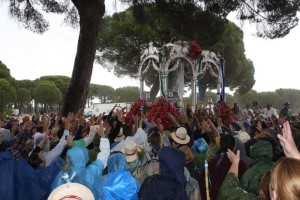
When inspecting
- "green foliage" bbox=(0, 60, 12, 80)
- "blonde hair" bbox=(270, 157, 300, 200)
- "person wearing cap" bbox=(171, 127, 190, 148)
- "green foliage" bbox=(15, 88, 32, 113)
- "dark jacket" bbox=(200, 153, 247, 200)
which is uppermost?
"green foliage" bbox=(0, 60, 12, 80)

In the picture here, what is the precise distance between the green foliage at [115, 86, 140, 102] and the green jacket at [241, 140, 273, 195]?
69.0 m

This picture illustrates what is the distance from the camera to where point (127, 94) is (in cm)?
7975

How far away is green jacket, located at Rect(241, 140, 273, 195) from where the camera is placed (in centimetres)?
346

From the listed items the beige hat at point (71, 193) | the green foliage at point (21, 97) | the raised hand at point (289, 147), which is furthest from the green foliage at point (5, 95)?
the raised hand at point (289, 147)

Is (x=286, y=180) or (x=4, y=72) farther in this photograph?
(x=4, y=72)

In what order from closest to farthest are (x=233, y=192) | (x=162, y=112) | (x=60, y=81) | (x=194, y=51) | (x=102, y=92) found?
(x=233, y=192), (x=162, y=112), (x=194, y=51), (x=60, y=81), (x=102, y=92)

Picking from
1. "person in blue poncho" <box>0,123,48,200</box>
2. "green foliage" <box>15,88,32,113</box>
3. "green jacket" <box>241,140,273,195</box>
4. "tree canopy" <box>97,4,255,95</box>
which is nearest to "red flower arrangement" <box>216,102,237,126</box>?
"tree canopy" <box>97,4,255,95</box>

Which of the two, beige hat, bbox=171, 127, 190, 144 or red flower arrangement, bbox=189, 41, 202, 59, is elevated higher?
red flower arrangement, bbox=189, 41, 202, 59

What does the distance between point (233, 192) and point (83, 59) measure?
10.0 metres

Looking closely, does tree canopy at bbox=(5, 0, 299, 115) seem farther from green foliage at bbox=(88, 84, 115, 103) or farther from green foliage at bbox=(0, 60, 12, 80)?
green foliage at bbox=(88, 84, 115, 103)

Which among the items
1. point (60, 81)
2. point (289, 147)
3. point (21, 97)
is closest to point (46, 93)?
point (21, 97)

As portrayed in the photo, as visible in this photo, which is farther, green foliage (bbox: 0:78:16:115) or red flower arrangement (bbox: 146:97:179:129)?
green foliage (bbox: 0:78:16:115)

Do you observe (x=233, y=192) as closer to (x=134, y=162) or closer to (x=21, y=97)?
(x=134, y=162)

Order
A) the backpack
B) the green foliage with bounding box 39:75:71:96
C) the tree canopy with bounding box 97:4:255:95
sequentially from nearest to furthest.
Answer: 1. the backpack
2. the tree canopy with bounding box 97:4:255:95
3. the green foliage with bounding box 39:75:71:96
